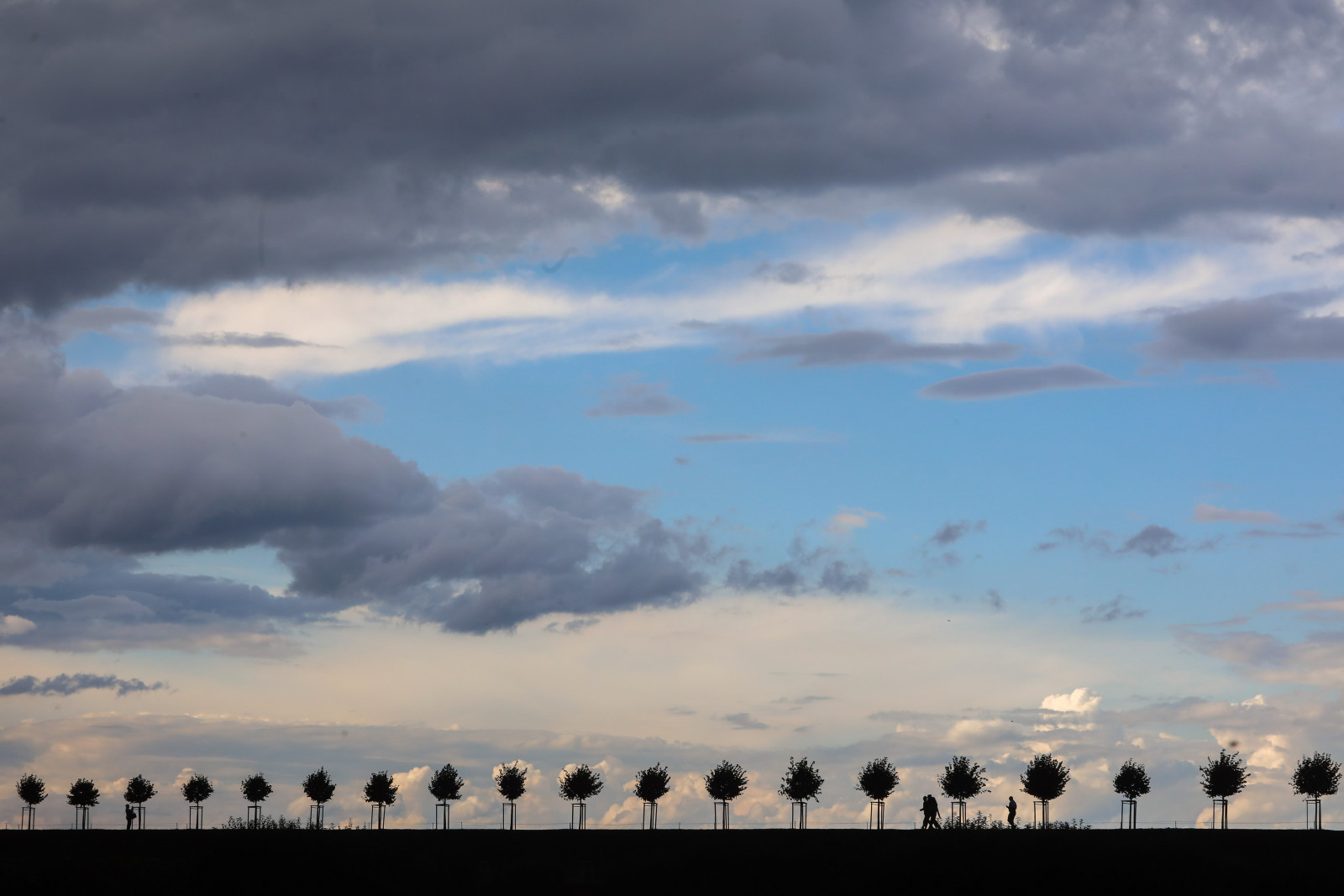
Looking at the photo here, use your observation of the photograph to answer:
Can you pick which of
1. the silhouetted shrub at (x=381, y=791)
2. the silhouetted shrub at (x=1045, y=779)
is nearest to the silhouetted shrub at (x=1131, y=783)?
the silhouetted shrub at (x=1045, y=779)

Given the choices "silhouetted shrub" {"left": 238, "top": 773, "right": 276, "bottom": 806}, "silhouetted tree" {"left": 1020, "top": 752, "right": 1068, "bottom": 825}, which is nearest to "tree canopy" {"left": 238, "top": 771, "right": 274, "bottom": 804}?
"silhouetted shrub" {"left": 238, "top": 773, "right": 276, "bottom": 806}

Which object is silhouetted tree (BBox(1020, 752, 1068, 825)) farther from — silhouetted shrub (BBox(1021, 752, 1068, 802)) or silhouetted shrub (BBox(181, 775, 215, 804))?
silhouetted shrub (BBox(181, 775, 215, 804))

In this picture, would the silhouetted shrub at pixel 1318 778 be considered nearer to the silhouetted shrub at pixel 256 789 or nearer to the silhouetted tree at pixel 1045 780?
the silhouetted tree at pixel 1045 780

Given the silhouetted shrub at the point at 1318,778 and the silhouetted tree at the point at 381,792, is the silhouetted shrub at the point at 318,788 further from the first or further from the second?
the silhouetted shrub at the point at 1318,778

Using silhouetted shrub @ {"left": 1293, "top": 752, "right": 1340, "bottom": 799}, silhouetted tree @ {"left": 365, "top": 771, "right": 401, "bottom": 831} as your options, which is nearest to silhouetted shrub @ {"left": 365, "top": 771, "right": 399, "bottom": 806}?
silhouetted tree @ {"left": 365, "top": 771, "right": 401, "bottom": 831}

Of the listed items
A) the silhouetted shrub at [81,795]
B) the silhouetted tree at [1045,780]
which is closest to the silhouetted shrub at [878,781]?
the silhouetted tree at [1045,780]

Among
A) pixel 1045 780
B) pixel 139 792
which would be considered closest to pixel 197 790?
pixel 139 792
